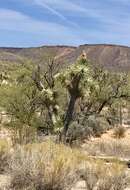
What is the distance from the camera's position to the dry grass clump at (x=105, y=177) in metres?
12.1

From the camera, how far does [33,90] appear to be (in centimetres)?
3897

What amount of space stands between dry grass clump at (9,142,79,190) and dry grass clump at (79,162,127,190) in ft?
2.13

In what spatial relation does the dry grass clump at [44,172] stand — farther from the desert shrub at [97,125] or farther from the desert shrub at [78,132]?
the desert shrub at [97,125]

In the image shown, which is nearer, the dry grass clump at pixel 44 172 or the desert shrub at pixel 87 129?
the dry grass clump at pixel 44 172

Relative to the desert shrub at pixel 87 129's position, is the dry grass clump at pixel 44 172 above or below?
above

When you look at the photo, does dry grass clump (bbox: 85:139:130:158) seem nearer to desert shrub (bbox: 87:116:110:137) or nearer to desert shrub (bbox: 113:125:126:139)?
desert shrub (bbox: 113:125:126:139)

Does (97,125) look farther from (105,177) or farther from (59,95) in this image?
(105,177)

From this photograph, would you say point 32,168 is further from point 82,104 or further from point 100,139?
point 82,104

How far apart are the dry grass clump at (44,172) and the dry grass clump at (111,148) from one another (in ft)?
49.4

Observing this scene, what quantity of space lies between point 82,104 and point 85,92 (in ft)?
45.9

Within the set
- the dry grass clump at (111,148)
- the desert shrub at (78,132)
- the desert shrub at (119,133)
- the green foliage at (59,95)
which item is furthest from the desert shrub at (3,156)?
the desert shrub at (119,133)

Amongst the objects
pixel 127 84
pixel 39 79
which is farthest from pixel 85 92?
pixel 127 84

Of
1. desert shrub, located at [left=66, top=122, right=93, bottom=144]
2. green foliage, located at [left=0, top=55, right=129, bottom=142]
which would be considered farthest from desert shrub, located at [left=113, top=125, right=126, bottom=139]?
desert shrub, located at [left=66, top=122, right=93, bottom=144]

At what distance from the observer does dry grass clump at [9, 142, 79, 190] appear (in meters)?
11.6
